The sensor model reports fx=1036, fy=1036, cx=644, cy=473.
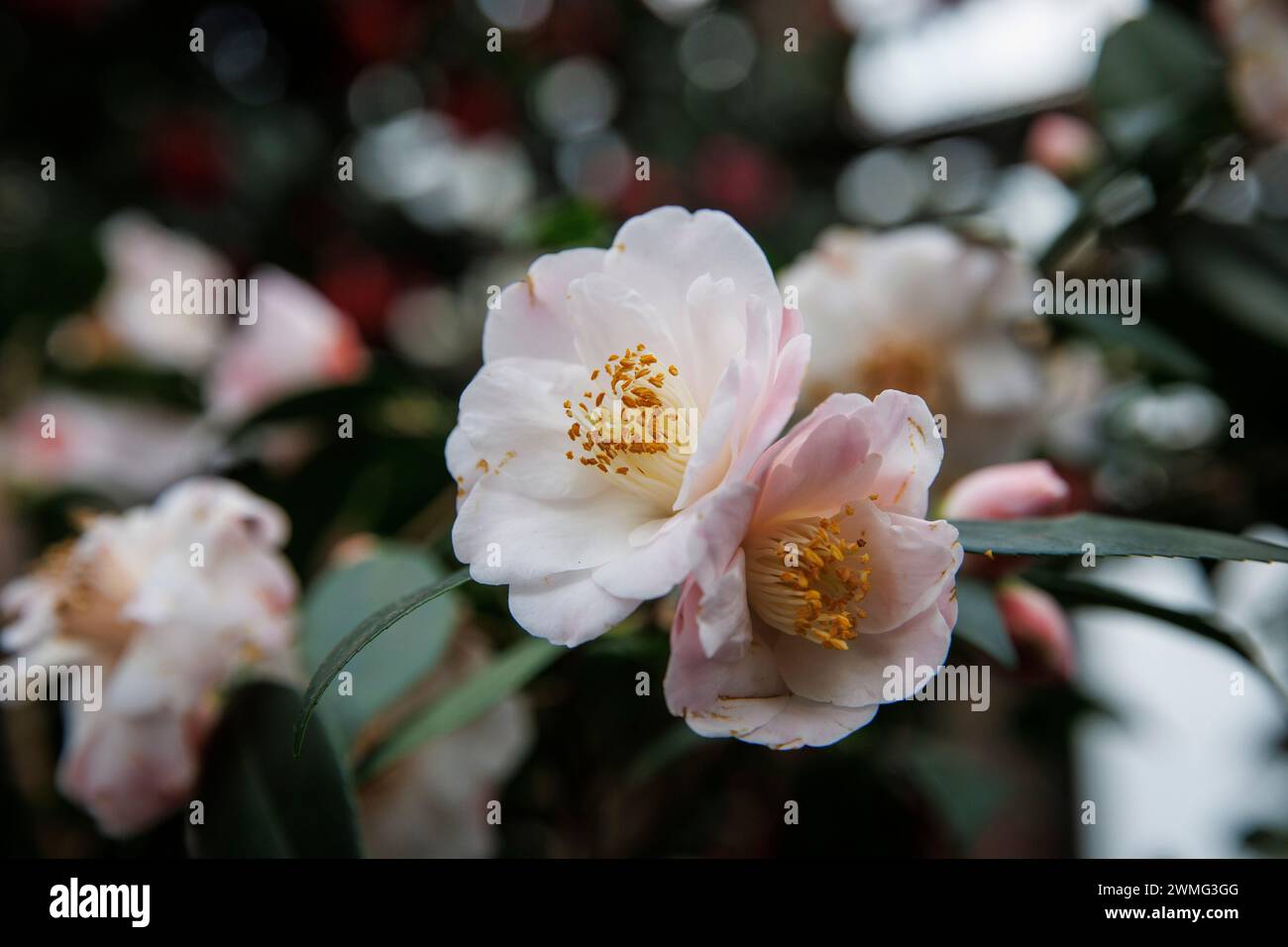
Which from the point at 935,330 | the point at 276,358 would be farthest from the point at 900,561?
the point at 276,358

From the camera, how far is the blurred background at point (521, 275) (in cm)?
75

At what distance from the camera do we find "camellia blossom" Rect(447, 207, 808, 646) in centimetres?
40

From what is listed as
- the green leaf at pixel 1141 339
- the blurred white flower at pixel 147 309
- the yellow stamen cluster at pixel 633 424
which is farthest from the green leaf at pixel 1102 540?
the blurred white flower at pixel 147 309

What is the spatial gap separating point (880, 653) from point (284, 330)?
78 cm

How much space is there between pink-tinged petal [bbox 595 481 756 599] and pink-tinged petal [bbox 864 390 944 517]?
0.18 feet

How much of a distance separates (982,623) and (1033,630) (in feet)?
0.31

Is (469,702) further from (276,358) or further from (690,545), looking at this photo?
(276,358)

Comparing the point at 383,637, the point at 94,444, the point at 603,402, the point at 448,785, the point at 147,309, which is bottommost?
the point at 448,785

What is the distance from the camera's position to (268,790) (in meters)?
0.56

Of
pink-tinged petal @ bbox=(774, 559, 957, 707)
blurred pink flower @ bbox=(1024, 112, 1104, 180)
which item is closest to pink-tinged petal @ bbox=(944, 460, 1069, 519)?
pink-tinged petal @ bbox=(774, 559, 957, 707)

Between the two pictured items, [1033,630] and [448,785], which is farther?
[448,785]

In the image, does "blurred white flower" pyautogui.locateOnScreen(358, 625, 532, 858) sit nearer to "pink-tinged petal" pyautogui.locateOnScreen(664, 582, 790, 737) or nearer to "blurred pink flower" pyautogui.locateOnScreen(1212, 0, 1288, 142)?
"pink-tinged petal" pyautogui.locateOnScreen(664, 582, 790, 737)

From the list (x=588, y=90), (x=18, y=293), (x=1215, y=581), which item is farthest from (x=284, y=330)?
(x=588, y=90)

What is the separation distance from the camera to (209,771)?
0.59m
